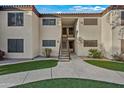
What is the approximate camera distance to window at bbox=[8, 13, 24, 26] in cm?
1836

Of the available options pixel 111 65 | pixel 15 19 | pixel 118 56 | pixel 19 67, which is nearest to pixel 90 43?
pixel 118 56

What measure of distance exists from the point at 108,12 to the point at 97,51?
4834mm

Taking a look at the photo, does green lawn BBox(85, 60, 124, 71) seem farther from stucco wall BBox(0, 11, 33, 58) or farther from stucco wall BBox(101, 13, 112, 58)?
stucco wall BBox(0, 11, 33, 58)

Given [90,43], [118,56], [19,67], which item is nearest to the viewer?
[19,67]

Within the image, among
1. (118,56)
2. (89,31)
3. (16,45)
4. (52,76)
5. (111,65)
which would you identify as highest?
(89,31)

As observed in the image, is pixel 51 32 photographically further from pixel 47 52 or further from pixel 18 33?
pixel 18 33

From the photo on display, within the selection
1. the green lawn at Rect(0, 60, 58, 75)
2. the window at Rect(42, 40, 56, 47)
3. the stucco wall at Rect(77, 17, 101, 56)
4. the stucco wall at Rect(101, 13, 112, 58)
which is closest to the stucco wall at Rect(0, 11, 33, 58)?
the window at Rect(42, 40, 56, 47)

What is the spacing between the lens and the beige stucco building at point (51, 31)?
18.2m

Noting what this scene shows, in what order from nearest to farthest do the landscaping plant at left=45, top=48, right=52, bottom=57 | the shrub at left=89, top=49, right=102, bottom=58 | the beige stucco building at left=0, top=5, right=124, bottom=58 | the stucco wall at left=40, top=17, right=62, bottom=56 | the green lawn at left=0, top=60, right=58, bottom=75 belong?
the green lawn at left=0, top=60, right=58, bottom=75 → the beige stucco building at left=0, top=5, right=124, bottom=58 → the shrub at left=89, top=49, right=102, bottom=58 → the landscaping plant at left=45, top=48, right=52, bottom=57 → the stucco wall at left=40, top=17, right=62, bottom=56

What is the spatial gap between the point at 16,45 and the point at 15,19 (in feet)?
9.14

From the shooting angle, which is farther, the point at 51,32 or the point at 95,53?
the point at 51,32

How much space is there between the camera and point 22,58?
60.3 ft

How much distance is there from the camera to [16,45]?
1858 centimetres
